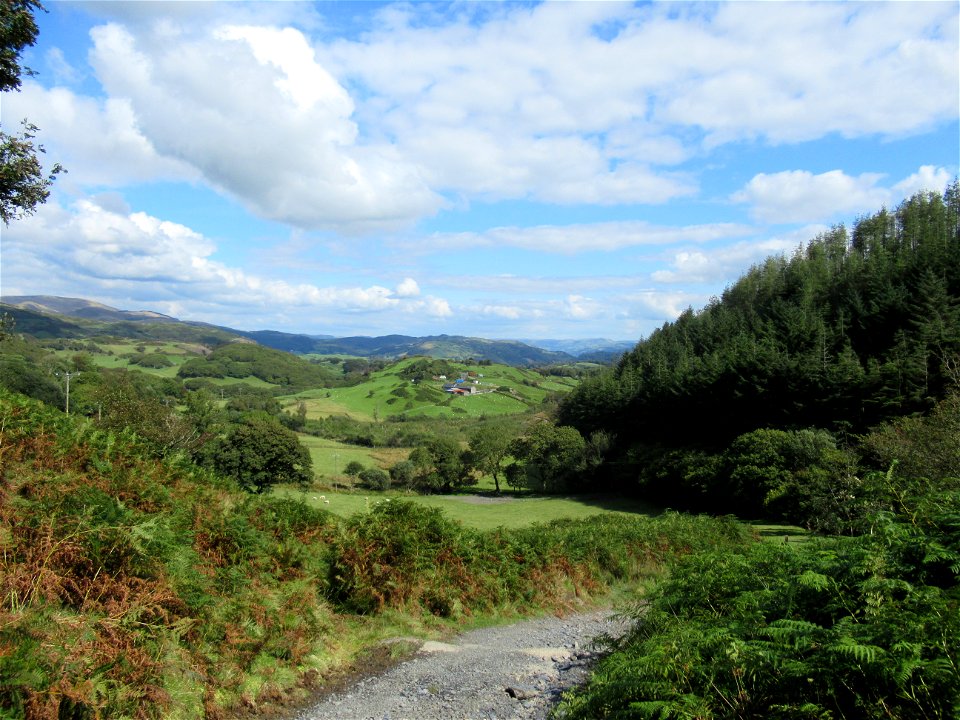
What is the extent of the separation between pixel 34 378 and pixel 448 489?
46.8 metres

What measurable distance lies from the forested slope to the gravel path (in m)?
26.7

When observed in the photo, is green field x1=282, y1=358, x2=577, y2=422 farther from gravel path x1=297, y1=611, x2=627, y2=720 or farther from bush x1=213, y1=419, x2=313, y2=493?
gravel path x1=297, y1=611, x2=627, y2=720

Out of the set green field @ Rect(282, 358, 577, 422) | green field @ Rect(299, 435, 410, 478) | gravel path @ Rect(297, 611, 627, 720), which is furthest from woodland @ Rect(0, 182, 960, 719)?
green field @ Rect(282, 358, 577, 422)

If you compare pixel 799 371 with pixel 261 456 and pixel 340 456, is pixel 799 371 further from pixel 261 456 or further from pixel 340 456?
pixel 340 456

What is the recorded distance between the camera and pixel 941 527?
5480 mm

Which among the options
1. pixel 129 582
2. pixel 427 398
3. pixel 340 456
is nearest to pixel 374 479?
pixel 340 456

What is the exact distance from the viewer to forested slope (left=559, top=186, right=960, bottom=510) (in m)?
39.2

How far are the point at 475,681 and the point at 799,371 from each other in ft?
153

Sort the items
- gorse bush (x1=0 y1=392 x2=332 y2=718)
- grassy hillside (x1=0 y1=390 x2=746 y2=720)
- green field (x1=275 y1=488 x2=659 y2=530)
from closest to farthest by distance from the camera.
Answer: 1. gorse bush (x1=0 y1=392 x2=332 y2=718)
2. grassy hillside (x1=0 y1=390 x2=746 y2=720)
3. green field (x1=275 y1=488 x2=659 y2=530)

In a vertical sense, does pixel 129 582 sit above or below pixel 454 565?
above

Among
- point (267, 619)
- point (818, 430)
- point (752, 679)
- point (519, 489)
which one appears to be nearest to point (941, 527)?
point (752, 679)

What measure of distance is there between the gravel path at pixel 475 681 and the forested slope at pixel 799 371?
1050 inches

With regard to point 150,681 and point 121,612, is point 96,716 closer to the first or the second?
point 150,681

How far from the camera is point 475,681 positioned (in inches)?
283
